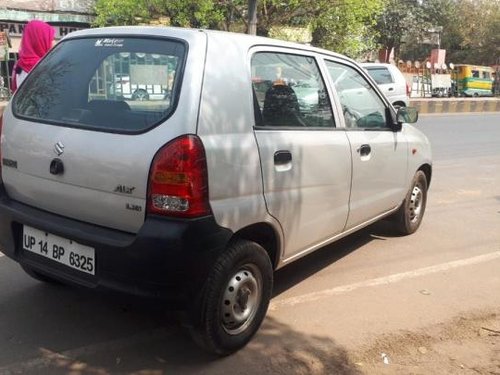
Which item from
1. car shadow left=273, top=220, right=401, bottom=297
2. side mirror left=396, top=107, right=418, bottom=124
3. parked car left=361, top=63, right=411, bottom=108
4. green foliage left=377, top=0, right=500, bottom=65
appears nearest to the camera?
car shadow left=273, top=220, right=401, bottom=297

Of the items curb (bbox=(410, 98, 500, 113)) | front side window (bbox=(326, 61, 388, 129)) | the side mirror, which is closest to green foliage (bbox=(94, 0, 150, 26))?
curb (bbox=(410, 98, 500, 113))

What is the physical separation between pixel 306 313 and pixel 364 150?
1.26 meters

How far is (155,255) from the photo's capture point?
2.65 m

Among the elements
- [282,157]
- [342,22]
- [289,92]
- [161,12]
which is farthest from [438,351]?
[342,22]

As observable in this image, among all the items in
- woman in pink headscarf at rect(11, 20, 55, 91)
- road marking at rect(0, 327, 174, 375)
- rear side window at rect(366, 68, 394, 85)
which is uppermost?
rear side window at rect(366, 68, 394, 85)

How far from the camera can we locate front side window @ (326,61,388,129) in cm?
402

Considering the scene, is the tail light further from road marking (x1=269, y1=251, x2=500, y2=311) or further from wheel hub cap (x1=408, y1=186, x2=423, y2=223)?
Result: wheel hub cap (x1=408, y1=186, x2=423, y2=223)

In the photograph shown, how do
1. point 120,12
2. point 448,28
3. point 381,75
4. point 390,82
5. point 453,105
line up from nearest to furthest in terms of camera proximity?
1. point 390,82
2. point 381,75
3. point 120,12
4. point 453,105
5. point 448,28

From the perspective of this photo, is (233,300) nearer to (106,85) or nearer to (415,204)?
(106,85)

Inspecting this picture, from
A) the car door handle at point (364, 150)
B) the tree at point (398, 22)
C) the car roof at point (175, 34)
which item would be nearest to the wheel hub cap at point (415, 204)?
the car door handle at point (364, 150)

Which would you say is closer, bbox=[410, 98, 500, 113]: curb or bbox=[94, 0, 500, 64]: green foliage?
bbox=[94, 0, 500, 64]: green foliage

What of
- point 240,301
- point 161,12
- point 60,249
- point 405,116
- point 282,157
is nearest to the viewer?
point 60,249

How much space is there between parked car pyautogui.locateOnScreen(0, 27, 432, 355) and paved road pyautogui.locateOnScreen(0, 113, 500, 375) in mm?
237

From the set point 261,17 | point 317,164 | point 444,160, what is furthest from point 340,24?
point 317,164
